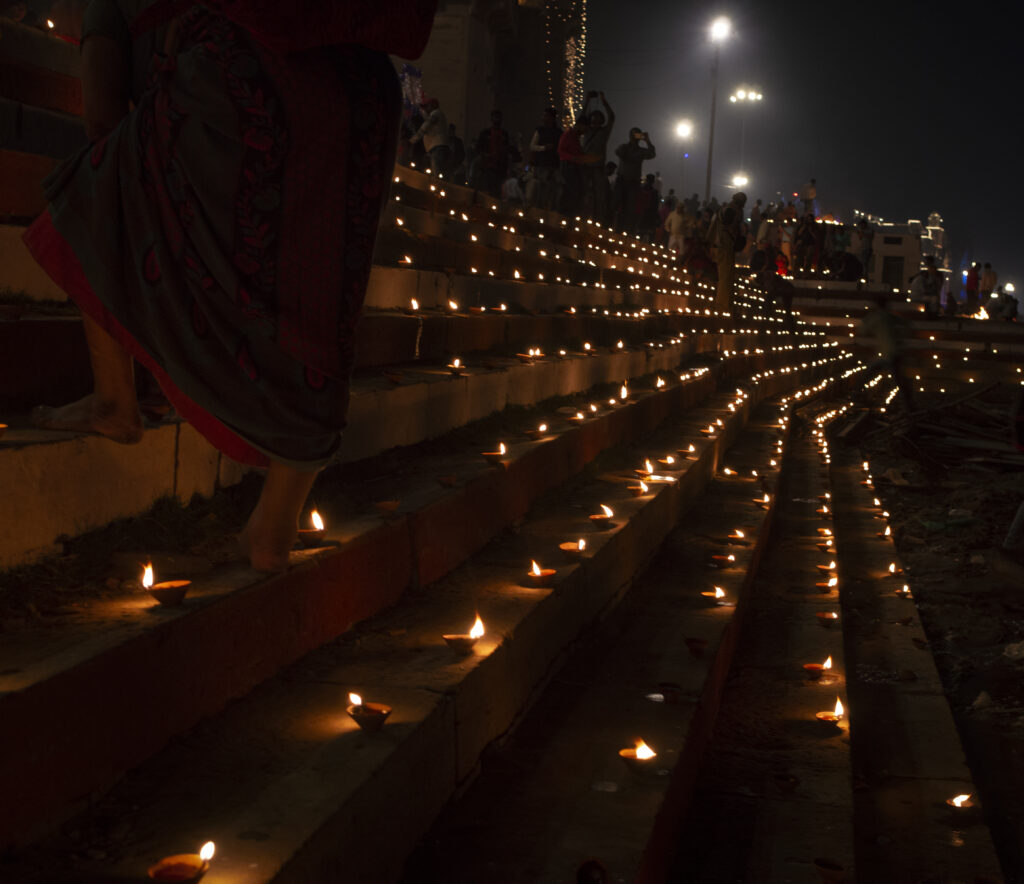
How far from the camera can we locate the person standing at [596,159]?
1439 cm

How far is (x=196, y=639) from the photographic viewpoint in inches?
80.9

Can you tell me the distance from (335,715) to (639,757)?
817mm

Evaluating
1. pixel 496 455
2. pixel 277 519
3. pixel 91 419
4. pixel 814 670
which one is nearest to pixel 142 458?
pixel 91 419

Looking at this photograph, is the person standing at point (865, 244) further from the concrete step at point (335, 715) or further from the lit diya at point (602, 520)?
the concrete step at point (335, 715)

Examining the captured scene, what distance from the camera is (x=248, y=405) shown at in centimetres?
228

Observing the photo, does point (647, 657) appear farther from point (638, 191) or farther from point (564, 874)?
point (638, 191)

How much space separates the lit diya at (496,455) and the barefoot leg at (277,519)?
1.58 metres

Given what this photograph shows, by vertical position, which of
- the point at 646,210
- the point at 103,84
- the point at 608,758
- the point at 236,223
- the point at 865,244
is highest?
the point at 865,244

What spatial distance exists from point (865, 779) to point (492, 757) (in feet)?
5.52

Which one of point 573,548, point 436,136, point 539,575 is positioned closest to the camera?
point 539,575

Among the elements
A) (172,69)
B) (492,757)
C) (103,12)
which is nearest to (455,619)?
(492,757)

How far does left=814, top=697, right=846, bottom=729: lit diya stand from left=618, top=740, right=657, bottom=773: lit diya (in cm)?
108

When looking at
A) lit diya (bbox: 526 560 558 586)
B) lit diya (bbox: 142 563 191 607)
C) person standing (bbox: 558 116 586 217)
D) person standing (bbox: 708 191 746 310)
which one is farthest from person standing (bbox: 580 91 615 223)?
lit diya (bbox: 142 563 191 607)

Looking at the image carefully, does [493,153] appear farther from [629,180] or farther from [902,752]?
[902,752]
